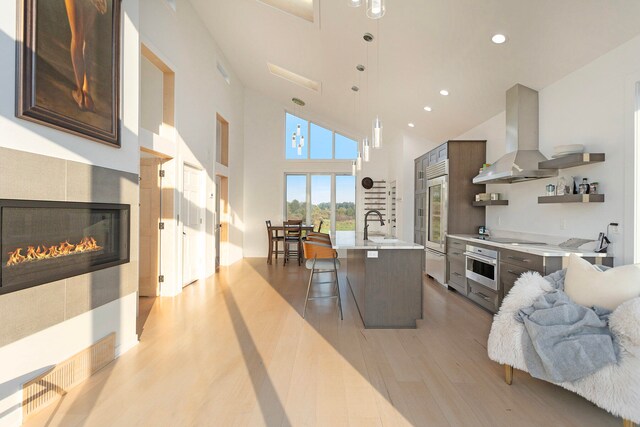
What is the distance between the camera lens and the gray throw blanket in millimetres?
1727

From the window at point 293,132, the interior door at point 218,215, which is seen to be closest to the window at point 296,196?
the window at point 293,132

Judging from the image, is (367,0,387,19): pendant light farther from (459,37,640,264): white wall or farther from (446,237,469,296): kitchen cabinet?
(446,237,469,296): kitchen cabinet

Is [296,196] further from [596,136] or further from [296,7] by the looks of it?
[596,136]

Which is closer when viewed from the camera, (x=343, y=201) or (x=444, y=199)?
(x=444, y=199)

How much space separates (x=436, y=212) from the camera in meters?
5.30

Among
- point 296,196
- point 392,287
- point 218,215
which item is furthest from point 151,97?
point 296,196

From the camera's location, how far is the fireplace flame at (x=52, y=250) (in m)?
1.77

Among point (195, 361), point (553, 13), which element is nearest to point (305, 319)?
point (195, 361)

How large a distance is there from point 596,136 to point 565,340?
2.13 metres

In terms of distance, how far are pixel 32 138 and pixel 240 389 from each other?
196cm

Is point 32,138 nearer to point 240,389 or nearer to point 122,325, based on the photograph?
point 122,325

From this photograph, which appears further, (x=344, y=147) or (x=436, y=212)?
(x=344, y=147)

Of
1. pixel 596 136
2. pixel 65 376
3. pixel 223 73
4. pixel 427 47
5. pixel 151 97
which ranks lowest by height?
pixel 65 376

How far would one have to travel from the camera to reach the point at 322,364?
7.97 feet
